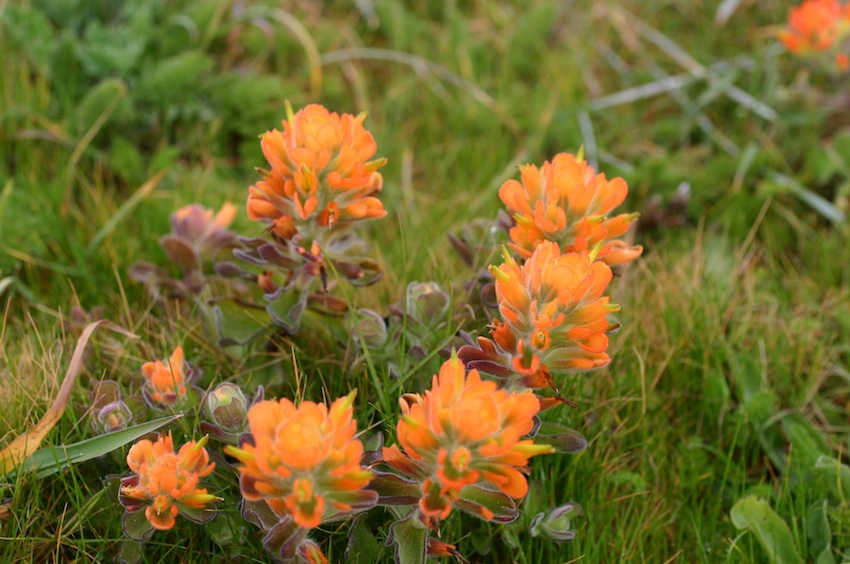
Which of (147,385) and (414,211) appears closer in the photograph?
(147,385)

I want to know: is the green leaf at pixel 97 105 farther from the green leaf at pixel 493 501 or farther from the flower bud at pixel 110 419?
the green leaf at pixel 493 501

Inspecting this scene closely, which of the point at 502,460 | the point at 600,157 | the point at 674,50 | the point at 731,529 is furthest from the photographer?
the point at 674,50

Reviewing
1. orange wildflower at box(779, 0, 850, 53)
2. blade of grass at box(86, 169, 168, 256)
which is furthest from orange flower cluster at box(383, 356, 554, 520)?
orange wildflower at box(779, 0, 850, 53)

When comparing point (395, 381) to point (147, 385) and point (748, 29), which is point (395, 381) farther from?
point (748, 29)

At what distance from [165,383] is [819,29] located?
7.61ft

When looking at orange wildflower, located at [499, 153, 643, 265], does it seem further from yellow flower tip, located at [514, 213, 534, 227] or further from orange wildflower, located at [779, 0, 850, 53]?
orange wildflower, located at [779, 0, 850, 53]

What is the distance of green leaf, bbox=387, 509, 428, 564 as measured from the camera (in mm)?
1297

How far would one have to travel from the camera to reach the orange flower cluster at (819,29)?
276 cm

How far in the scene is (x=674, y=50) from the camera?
327 cm

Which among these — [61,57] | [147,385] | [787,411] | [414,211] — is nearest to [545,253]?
[147,385]

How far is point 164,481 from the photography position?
128 centimetres

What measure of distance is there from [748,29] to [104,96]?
235cm

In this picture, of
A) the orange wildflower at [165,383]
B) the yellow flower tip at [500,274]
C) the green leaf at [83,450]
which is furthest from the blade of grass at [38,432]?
the yellow flower tip at [500,274]

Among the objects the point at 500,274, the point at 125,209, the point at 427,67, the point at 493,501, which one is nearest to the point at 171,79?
the point at 125,209
